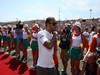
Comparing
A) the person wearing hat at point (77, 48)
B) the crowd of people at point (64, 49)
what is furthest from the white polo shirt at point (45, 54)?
the person wearing hat at point (77, 48)

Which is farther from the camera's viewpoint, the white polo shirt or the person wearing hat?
the person wearing hat

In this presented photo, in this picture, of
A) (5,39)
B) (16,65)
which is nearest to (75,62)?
(16,65)

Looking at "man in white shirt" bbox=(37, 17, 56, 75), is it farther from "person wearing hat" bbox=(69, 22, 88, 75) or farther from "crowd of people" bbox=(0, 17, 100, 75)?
"person wearing hat" bbox=(69, 22, 88, 75)

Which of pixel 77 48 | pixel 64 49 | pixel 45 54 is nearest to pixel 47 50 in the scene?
pixel 45 54

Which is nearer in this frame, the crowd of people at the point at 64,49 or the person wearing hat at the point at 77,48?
the crowd of people at the point at 64,49

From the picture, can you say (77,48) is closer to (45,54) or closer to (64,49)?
(64,49)

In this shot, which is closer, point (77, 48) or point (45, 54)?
point (45, 54)

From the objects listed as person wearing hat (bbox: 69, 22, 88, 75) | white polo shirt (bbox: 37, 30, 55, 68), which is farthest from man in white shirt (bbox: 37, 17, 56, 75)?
person wearing hat (bbox: 69, 22, 88, 75)

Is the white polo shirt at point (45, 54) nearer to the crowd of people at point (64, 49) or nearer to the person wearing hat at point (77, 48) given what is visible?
the crowd of people at point (64, 49)

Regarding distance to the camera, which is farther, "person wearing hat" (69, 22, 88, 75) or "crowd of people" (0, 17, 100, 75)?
"person wearing hat" (69, 22, 88, 75)

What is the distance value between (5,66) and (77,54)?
3419mm

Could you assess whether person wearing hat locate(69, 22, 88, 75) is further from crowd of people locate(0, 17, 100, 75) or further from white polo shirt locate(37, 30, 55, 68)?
white polo shirt locate(37, 30, 55, 68)

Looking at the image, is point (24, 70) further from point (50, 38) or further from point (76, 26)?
point (50, 38)

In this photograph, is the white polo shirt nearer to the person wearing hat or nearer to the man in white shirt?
the man in white shirt
